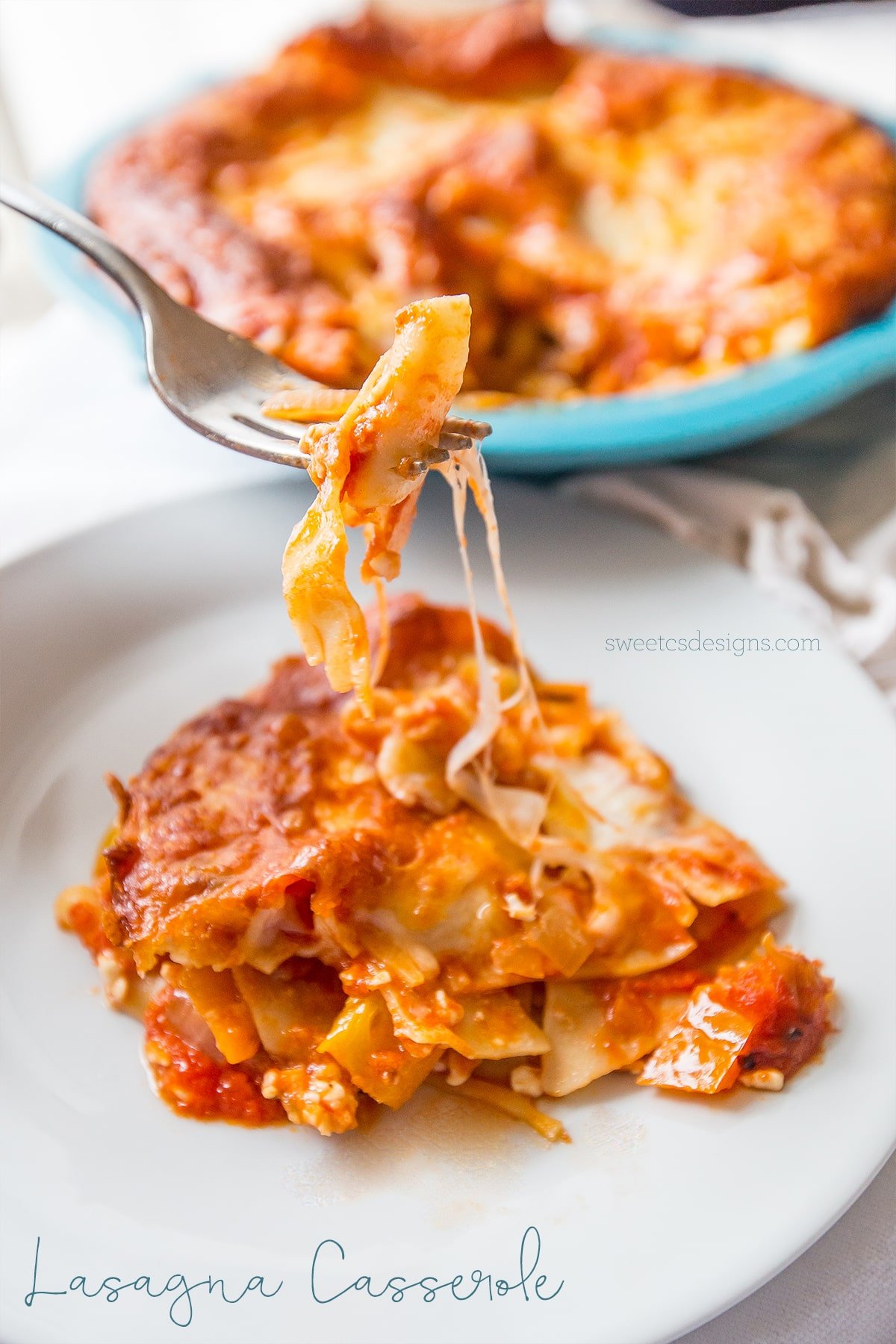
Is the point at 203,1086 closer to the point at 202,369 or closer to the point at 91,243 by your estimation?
the point at 202,369

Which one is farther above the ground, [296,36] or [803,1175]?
[296,36]

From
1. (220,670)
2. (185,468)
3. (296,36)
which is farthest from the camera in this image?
(296,36)

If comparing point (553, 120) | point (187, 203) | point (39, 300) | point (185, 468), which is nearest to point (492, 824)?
point (185, 468)

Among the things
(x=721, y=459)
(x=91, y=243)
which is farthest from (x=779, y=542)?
(x=91, y=243)

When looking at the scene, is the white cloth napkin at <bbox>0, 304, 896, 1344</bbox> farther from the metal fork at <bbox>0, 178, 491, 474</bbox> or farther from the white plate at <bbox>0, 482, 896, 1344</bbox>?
the metal fork at <bbox>0, 178, 491, 474</bbox>

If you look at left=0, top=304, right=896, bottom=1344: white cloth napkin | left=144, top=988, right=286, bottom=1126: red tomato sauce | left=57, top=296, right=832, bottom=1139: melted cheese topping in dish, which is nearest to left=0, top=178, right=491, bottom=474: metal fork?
left=57, top=296, right=832, bottom=1139: melted cheese topping in dish

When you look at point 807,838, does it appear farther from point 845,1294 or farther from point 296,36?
point 296,36

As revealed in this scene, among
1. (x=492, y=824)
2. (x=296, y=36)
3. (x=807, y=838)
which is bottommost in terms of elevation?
(x=807, y=838)

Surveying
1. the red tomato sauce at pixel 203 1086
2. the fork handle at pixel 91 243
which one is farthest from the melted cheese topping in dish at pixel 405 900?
the fork handle at pixel 91 243
